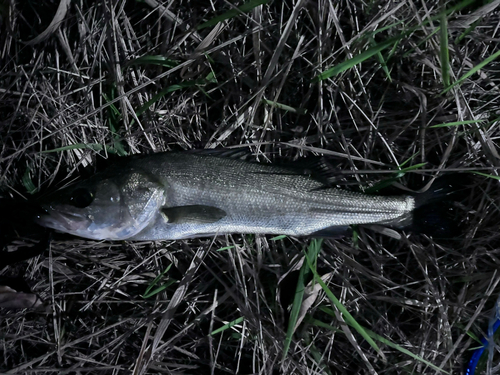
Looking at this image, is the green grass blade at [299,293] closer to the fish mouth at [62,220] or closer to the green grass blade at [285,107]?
the green grass blade at [285,107]

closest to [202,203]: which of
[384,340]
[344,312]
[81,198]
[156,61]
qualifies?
[81,198]

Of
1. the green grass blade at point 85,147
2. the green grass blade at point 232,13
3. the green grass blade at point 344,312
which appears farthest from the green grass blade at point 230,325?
the green grass blade at point 232,13

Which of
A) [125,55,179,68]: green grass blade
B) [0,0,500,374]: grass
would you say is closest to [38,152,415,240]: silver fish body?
[0,0,500,374]: grass

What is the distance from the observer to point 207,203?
9.23 ft

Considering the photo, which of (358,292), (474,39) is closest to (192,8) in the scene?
(474,39)

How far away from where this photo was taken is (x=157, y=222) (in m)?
2.82

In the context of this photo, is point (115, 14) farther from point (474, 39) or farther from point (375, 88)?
point (474, 39)

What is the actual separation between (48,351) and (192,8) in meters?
3.05

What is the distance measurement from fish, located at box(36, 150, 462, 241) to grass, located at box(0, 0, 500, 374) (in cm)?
21

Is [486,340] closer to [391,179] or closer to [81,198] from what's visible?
[391,179]

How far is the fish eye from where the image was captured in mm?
2719

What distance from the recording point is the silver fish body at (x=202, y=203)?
2.74 meters

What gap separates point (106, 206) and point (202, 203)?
2.26 ft

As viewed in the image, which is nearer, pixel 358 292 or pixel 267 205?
pixel 267 205
